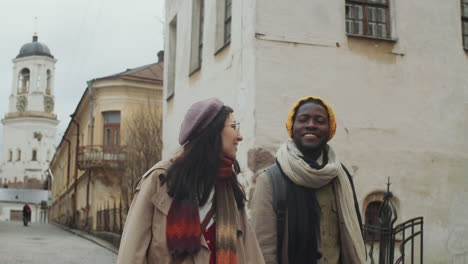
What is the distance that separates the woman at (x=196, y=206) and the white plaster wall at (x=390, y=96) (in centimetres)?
739

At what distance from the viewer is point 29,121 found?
103500 mm

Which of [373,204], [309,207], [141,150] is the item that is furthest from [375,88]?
[141,150]

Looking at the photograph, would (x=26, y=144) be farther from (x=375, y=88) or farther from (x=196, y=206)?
(x=196, y=206)

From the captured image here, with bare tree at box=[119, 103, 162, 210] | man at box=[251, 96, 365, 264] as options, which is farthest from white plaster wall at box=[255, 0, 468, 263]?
bare tree at box=[119, 103, 162, 210]

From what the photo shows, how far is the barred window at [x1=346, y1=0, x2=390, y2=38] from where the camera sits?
39.5 feet

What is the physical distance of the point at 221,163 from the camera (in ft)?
11.7

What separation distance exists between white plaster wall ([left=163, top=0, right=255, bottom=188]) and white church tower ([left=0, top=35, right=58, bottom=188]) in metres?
92.1

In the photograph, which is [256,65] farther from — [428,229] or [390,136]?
[428,229]

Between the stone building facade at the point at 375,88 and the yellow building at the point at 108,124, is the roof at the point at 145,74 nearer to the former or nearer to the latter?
the yellow building at the point at 108,124

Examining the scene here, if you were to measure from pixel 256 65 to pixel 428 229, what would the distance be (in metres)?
4.41

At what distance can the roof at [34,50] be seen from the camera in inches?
4203

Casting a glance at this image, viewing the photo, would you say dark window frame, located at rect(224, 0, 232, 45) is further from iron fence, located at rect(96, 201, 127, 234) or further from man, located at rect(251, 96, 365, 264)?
iron fence, located at rect(96, 201, 127, 234)

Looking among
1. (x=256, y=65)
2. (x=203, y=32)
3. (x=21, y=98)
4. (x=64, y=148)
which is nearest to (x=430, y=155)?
(x=256, y=65)

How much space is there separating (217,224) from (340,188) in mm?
1324
